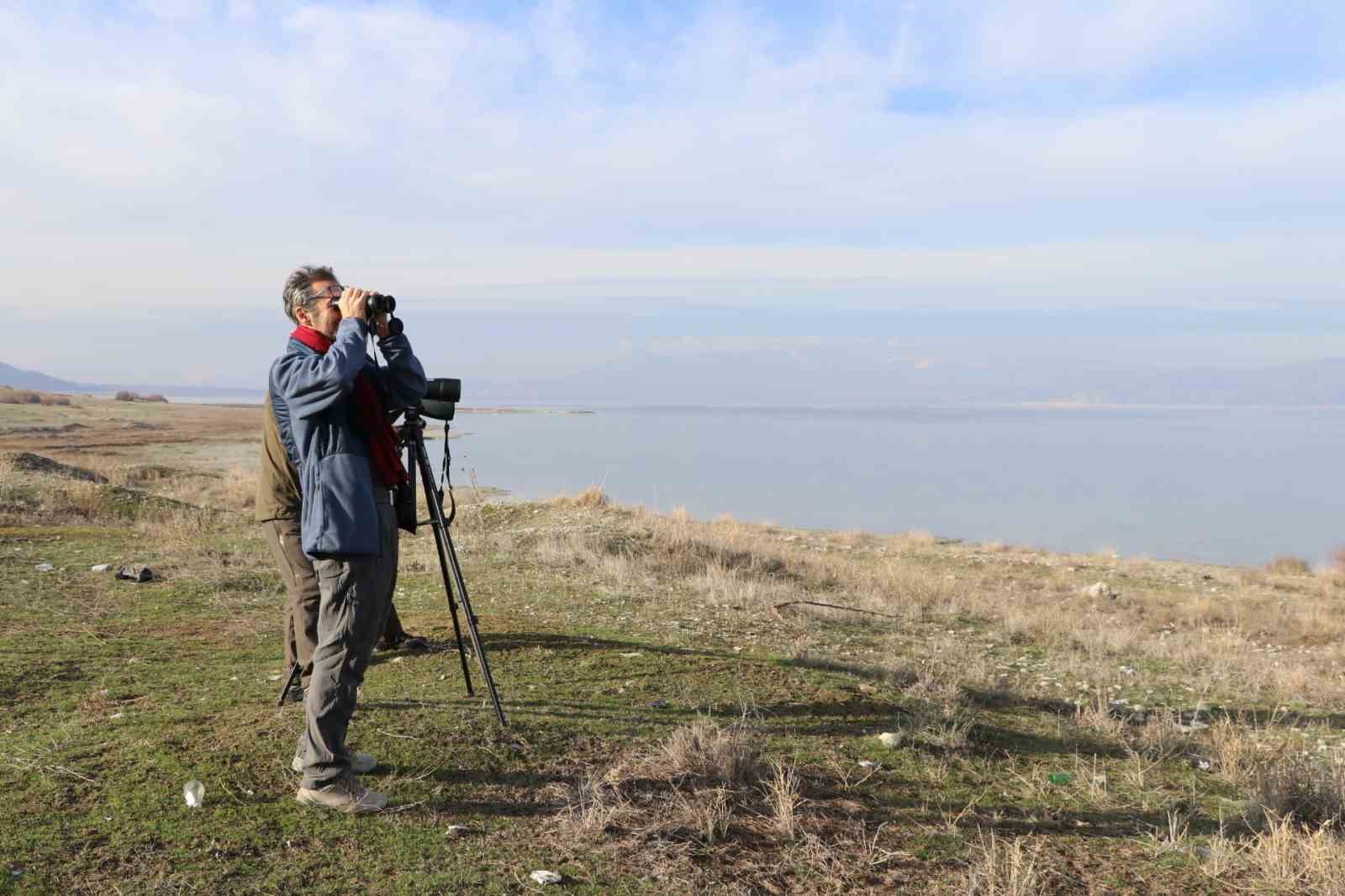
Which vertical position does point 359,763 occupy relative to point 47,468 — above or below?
below

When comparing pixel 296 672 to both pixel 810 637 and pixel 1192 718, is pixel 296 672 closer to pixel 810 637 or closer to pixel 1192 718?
pixel 810 637

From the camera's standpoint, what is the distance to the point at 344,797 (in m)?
3.77

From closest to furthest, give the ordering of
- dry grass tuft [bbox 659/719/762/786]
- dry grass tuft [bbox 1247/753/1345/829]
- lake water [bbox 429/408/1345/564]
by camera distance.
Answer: dry grass tuft [bbox 659/719/762/786]
dry grass tuft [bbox 1247/753/1345/829]
lake water [bbox 429/408/1345/564]

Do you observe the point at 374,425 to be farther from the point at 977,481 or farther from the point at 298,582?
the point at 977,481

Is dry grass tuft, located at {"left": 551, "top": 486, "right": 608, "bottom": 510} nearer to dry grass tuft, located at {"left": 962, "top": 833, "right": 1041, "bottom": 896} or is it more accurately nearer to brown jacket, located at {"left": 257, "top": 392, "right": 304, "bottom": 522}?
brown jacket, located at {"left": 257, "top": 392, "right": 304, "bottom": 522}

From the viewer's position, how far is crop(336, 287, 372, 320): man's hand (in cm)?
373

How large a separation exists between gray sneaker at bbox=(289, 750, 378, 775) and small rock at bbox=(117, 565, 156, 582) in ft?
17.6

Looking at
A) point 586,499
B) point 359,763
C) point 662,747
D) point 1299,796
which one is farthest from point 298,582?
point 586,499

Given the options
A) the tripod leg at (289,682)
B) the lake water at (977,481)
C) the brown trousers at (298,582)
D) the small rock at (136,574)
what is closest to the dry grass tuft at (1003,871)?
the brown trousers at (298,582)

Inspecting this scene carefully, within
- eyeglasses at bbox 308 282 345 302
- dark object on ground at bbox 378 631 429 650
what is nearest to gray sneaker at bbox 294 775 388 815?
eyeglasses at bbox 308 282 345 302

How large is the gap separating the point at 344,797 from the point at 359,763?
0.39 metres

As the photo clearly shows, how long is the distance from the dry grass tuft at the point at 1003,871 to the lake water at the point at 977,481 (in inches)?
369

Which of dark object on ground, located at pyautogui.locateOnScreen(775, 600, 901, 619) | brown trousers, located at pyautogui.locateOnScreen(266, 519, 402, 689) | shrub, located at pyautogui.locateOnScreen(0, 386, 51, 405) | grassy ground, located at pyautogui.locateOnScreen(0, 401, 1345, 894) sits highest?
shrub, located at pyautogui.locateOnScreen(0, 386, 51, 405)

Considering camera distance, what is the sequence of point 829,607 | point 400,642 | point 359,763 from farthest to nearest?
point 829,607 → point 400,642 → point 359,763
